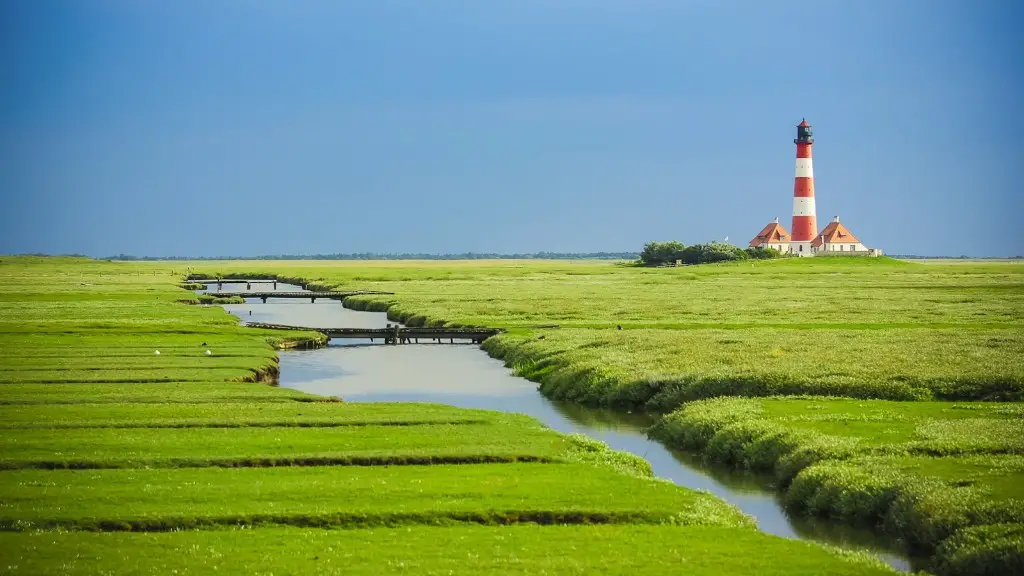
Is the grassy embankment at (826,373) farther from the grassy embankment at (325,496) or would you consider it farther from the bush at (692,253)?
the bush at (692,253)

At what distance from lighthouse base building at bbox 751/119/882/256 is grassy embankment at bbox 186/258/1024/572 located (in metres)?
67.1

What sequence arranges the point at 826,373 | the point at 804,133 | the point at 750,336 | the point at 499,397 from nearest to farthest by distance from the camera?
the point at 826,373 → the point at 499,397 → the point at 750,336 → the point at 804,133

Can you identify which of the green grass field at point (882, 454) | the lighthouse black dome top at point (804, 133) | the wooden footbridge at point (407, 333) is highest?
the lighthouse black dome top at point (804, 133)

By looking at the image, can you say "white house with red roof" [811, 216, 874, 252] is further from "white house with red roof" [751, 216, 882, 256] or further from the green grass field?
the green grass field

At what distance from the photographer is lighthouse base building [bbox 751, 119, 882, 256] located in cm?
16262

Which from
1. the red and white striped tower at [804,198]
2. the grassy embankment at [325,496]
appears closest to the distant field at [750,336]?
the grassy embankment at [325,496]

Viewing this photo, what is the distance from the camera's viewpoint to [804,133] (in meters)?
163

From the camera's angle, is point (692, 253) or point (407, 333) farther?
point (692, 253)

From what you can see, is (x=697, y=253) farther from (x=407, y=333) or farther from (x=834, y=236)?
(x=407, y=333)

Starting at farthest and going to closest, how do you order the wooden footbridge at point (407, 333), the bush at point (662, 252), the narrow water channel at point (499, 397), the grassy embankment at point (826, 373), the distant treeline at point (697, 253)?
the bush at point (662, 252) < the distant treeline at point (697, 253) < the wooden footbridge at point (407, 333) < the narrow water channel at point (499, 397) < the grassy embankment at point (826, 373)

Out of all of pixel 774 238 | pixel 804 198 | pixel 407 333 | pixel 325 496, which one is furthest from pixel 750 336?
pixel 774 238

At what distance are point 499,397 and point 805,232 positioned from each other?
133513 mm

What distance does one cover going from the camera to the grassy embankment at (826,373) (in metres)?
22.4

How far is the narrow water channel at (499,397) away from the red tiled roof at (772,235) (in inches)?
4251
